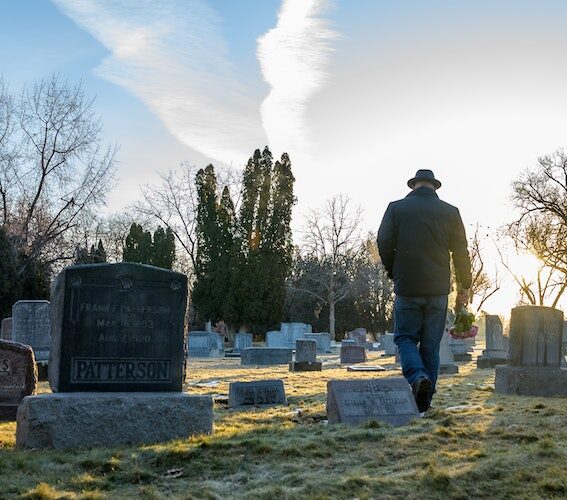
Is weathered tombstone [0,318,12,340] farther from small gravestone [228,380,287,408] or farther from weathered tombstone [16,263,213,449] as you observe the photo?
Result: weathered tombstone [16,263,213,449]

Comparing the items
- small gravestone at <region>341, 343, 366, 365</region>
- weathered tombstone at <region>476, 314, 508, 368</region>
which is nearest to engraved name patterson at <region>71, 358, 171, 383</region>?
weathered tombstone at <region>476, 314, 508, 368</region>

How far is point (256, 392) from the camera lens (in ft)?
28.5

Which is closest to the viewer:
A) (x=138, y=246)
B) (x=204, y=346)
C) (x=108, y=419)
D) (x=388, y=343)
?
(x=108, y=419)

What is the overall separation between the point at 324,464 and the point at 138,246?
46.4 metres

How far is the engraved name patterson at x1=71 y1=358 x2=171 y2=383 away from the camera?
585cm

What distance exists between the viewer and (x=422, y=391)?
629 centimetres

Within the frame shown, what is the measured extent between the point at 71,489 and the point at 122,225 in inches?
2194

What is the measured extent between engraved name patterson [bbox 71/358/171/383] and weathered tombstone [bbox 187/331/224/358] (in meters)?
22.7

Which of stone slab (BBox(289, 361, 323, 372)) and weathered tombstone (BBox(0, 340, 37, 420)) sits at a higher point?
weathered tombstone (BBox(0, 340, 37, 420))

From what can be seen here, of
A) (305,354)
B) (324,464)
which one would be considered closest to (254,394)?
(324,464)

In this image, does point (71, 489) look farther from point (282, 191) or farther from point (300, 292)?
point (300, 292)

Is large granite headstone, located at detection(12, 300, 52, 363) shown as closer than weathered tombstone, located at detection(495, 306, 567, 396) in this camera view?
No

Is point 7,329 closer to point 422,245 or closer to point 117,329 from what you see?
point 117,329

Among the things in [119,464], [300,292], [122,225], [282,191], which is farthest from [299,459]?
[122,225]
